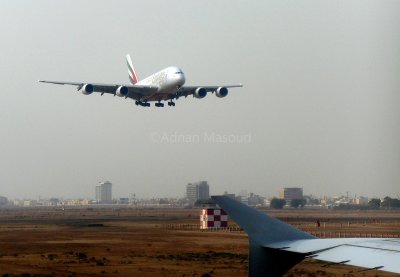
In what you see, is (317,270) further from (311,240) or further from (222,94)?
(222,94)

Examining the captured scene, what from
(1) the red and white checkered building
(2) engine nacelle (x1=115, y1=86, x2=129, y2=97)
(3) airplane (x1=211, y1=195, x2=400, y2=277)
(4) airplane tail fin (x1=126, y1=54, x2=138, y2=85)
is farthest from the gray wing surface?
(4) airplane tail fin (x1=126, y1=54, x2=138, y2=85)

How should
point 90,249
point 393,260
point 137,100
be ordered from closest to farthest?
point 393,260 < point 90,249 < point 137,100

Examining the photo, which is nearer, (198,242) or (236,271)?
(236,271)

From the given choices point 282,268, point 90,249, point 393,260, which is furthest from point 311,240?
point 90,249

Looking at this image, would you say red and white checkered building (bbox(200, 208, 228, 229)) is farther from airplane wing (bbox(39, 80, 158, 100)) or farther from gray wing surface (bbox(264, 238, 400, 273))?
gray wing surface (bbox(264, 238, 400, 273))

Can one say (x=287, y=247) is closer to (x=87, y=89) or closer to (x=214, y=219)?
(x=214, y=219)

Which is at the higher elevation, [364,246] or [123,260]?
[364,246]

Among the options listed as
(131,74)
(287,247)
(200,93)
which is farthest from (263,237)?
(131,74)
